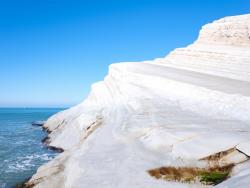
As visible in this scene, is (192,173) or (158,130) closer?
(192,173)

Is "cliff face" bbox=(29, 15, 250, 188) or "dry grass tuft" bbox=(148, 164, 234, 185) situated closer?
"dry grass tuft" bbox=(148, 164, 234, 185)

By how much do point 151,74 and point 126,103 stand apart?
9128mm

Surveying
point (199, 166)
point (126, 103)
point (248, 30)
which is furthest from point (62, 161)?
point (248, 30)

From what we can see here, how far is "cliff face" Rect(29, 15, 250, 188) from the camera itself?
15.8 meters

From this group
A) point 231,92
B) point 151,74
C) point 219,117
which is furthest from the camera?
point 151,74

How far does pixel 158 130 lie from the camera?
1984 cm

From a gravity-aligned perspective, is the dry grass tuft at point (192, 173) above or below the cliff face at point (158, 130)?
below

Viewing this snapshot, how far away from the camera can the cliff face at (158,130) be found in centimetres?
1578

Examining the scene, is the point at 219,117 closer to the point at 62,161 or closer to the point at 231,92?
the point at 231,92

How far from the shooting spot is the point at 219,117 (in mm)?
23000

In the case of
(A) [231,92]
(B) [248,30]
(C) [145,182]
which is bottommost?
(C) [145,182]

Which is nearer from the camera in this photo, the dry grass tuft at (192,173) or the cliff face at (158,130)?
the dry grass tuft at (192,173)

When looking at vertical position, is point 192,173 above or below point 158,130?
below

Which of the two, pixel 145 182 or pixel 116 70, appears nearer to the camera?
pixel 145 182
